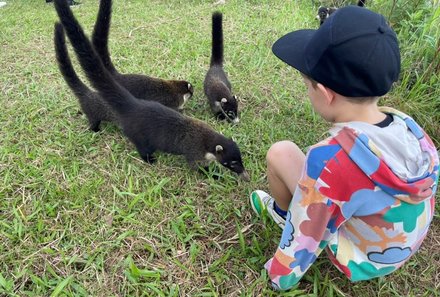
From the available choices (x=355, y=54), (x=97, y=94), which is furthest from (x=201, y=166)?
(x=355, y=54)

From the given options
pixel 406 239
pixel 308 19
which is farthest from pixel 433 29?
pixel 406 239

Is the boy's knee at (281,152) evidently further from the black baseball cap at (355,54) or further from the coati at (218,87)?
the coati at (218,87)

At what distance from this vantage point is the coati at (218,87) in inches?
154

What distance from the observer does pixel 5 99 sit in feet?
13.7

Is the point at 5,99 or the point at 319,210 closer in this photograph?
the point at 319,210

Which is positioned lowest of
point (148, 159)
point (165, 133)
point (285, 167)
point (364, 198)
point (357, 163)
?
point (148, 159)

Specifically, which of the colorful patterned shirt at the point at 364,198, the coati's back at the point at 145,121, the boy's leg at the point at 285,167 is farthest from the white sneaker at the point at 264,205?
the coati's back at the point at 145,121

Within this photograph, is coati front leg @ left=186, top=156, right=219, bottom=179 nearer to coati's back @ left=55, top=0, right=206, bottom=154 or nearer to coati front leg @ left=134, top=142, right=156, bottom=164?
coati's back @ left=55, top=0, right=206, bottom=154

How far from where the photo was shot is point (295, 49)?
187cm

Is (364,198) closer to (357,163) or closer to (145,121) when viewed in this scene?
(357,163)

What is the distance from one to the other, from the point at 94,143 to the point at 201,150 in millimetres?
1057

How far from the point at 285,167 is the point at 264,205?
566 mm

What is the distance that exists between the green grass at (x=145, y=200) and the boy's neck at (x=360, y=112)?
1100mm

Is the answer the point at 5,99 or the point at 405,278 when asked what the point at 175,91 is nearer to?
the point at 5,99
